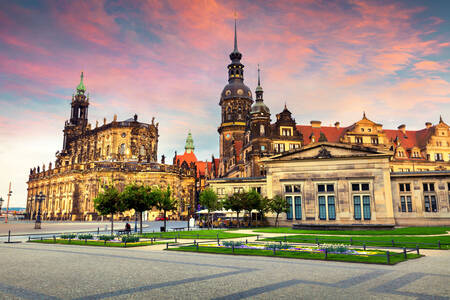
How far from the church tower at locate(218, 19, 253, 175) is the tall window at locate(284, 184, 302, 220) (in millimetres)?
51413

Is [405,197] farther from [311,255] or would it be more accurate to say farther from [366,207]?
[311,255]

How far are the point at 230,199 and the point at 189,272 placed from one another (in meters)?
33.4

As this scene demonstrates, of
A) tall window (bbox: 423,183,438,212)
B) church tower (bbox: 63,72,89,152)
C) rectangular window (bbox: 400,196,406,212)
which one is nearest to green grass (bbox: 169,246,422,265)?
rectangular window (bbox: 400,196,406,212)

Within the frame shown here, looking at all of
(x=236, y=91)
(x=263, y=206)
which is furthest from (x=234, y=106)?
(x=263, y=206)

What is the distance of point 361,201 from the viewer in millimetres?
47594

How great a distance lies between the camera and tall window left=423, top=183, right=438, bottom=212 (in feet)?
156

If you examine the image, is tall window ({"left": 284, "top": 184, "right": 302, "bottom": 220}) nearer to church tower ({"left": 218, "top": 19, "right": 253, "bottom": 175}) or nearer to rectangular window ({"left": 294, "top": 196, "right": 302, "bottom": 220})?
rectangular window ({"left": 294, "top": 196, "right": 302, "bottom": 220})

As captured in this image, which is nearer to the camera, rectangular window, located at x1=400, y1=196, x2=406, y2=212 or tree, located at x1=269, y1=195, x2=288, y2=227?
tree, located at x1=269, y1=195, x2=288, y2=227

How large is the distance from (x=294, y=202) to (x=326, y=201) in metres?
4.72

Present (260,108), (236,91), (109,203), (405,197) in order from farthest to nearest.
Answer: (236,91) → (260,108) → (405,197) → (109,203)

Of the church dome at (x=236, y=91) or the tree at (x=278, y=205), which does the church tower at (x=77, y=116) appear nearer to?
the church dome at (x=236, y=91)

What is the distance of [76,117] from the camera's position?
419ft

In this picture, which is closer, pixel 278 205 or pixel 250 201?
pixel 250 201

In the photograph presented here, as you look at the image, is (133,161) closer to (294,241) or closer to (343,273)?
(294,241)
